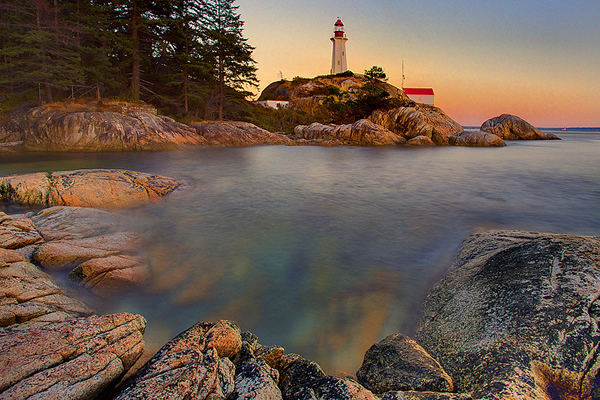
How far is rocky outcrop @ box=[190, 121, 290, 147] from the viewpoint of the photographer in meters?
23.9

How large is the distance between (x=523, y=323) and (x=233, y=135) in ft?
81.6

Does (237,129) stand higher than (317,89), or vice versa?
(317,89)

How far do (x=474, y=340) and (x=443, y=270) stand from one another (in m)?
2.23

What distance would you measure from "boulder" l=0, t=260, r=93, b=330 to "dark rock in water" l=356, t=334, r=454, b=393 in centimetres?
273

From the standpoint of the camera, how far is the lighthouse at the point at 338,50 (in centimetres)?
5900

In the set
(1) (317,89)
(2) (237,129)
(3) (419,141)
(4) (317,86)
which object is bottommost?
(3) (419,141)

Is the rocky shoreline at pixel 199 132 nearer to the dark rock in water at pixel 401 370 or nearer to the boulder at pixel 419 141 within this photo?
the boulder at pixel 419 141

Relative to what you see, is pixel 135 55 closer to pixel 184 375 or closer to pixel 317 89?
pixel 184 375

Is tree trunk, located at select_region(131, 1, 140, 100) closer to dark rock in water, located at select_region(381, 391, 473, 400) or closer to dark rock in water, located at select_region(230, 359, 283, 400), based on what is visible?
dark rock in water, located at select_region(230, 359, 283, 400)

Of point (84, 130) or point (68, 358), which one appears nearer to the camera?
point (68, 358)

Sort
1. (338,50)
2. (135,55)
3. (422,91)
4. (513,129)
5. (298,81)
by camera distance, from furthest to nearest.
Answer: (422,91) < (338,50) < (298,81) < (513,129) < (135,55)

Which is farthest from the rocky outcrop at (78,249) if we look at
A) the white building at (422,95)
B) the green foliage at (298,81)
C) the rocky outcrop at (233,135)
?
the white building at (422,95)

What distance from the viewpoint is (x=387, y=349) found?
2.52m

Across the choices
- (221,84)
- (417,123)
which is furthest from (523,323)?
(417,123)
